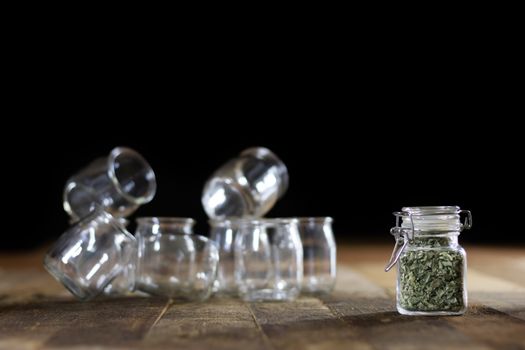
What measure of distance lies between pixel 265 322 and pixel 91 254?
0.52 metres

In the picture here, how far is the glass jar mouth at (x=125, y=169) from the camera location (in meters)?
1.91

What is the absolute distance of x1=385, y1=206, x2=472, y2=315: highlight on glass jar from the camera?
143 cm

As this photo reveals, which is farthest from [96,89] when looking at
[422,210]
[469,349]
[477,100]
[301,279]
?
[469,349]

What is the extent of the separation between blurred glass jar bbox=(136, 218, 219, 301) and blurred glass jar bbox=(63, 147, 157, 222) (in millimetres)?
145

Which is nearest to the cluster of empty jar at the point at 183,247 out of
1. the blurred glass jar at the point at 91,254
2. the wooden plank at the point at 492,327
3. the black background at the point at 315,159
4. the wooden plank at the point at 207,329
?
the blurred glass jar at the point at 91,254

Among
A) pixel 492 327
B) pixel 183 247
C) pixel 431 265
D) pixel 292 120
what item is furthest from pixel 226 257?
pixel 292 120

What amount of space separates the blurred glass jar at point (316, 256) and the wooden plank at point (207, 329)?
272 mm

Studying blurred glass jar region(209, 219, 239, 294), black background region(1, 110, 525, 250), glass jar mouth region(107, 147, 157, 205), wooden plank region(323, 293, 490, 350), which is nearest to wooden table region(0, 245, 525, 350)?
wooden plank region(323, 293, 490, 350)

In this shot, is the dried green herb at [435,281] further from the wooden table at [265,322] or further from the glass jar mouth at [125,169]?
the glass jar mouth at [125,169]

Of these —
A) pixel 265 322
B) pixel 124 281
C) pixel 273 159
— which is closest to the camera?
pixel 265 322

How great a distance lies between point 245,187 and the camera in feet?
6.45

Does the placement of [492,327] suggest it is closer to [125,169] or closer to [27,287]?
[125,169]

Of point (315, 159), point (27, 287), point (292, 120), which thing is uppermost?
point (292, 120)

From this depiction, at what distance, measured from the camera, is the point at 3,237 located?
4418 millimetres
